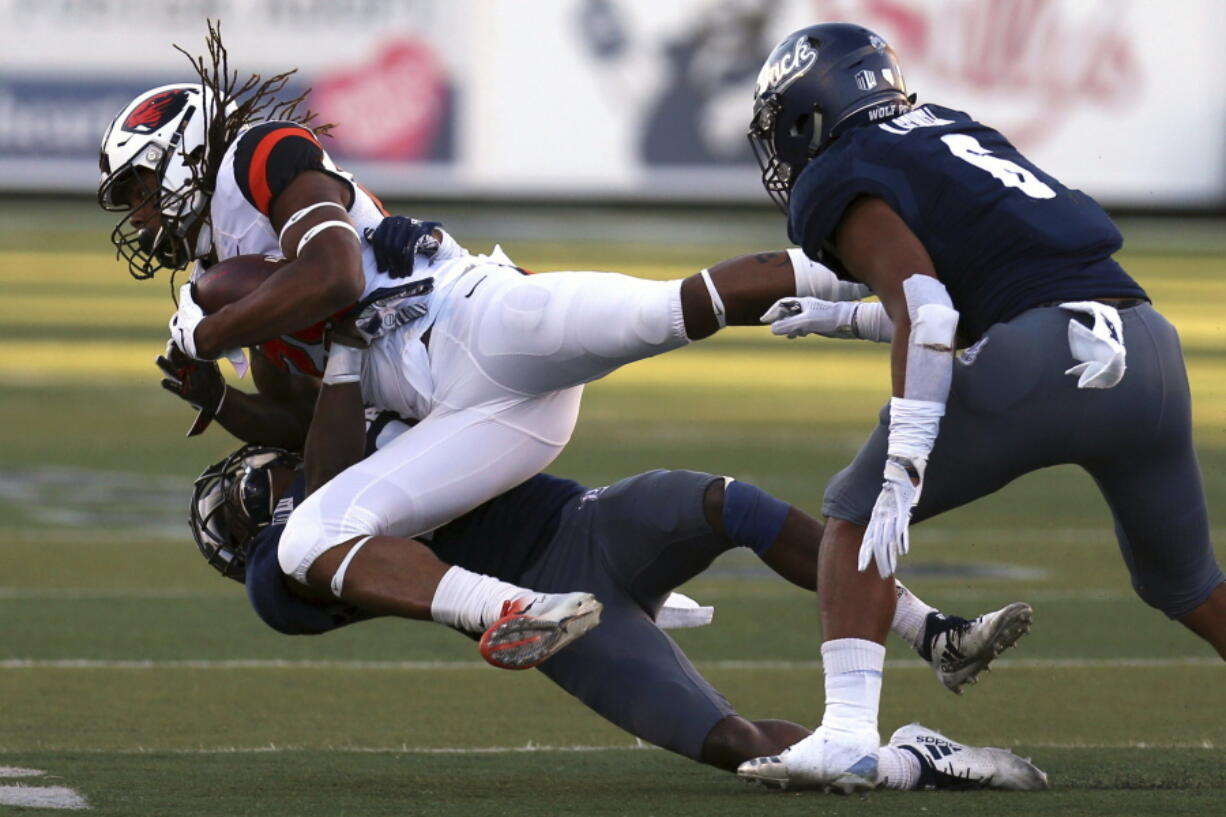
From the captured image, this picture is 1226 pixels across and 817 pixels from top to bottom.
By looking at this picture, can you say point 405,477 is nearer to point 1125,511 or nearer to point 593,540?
point 593,540

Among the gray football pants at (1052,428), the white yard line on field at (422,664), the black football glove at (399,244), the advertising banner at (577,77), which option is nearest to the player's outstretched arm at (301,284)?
the black football glove at (399,244)

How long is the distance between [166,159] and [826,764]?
202 cm

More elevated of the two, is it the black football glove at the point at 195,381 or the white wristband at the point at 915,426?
the white wristband at the point at 915,426

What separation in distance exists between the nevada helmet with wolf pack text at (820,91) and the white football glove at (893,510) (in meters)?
0.72

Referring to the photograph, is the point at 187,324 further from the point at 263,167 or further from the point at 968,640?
the point at 968,640

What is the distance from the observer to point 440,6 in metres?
21.0

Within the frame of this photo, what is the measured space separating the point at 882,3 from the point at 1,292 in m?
8.64

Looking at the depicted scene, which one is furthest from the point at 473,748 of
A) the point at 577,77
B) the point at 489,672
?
the point at 577,77

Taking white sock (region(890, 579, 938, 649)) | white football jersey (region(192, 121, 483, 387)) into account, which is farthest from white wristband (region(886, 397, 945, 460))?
white football jersey (region(192, 121, 483, 387))

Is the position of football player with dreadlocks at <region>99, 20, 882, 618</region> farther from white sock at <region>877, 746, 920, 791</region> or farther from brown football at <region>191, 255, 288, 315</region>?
white sock at <region>877, 746, 920, 791</region>

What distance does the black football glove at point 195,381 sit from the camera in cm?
491

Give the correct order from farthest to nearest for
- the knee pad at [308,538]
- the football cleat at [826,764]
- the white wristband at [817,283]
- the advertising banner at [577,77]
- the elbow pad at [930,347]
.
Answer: the advertising banner at [577,77] < the white wristband at [817,283] < the knee pad at [308,538] < the football cleat at [826,764] < the elbow pad at [930,347]

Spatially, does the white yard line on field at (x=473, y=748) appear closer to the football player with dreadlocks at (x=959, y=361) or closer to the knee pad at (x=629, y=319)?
the football player with dreadlocks at (x=959, y=361)

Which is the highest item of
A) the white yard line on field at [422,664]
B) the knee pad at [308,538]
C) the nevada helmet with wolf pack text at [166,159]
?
the nevada helmet with wolf pack text at [166,159]
